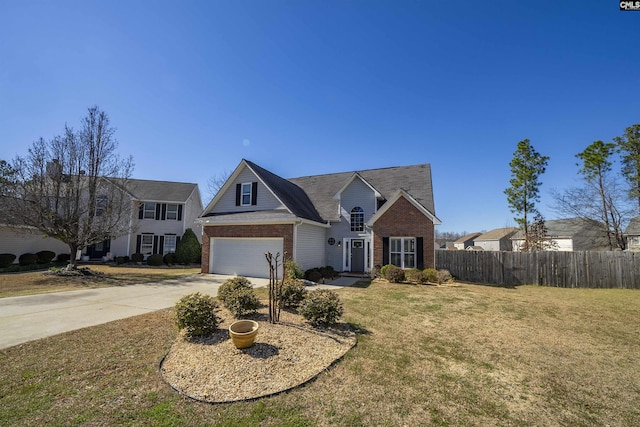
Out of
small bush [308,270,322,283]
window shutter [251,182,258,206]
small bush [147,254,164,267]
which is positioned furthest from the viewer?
small bush [147,254,164,267]

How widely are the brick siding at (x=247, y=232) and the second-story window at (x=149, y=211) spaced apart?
1258 cm

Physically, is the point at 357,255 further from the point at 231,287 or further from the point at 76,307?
the point at 76,307

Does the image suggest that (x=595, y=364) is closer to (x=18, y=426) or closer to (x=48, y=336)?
(x=18, y=426)

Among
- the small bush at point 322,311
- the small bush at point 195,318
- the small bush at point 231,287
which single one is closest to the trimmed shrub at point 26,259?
the small bush at point 231,287

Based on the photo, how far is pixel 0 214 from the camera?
60.0 feet

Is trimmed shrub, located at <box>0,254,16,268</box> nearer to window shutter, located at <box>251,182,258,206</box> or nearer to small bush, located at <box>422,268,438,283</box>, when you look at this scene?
window shutter, located at <box>251,182,258,206</box>

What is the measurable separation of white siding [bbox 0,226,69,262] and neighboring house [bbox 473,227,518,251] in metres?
62.5

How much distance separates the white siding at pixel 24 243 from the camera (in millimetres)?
20094

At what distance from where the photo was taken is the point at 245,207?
1712 cm

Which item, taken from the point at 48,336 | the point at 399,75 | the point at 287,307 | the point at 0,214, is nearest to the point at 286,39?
the point at 399,75

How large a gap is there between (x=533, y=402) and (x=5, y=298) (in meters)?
15.6

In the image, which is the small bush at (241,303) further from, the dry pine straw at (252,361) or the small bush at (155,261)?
the small bush at (155,261)

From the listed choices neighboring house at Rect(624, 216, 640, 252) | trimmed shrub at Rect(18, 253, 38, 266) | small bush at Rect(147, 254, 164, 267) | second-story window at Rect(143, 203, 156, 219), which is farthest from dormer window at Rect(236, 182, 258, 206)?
neighboring house at Rect(624, 216, 640, 252)

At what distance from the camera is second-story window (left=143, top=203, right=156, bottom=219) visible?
2592 cm
